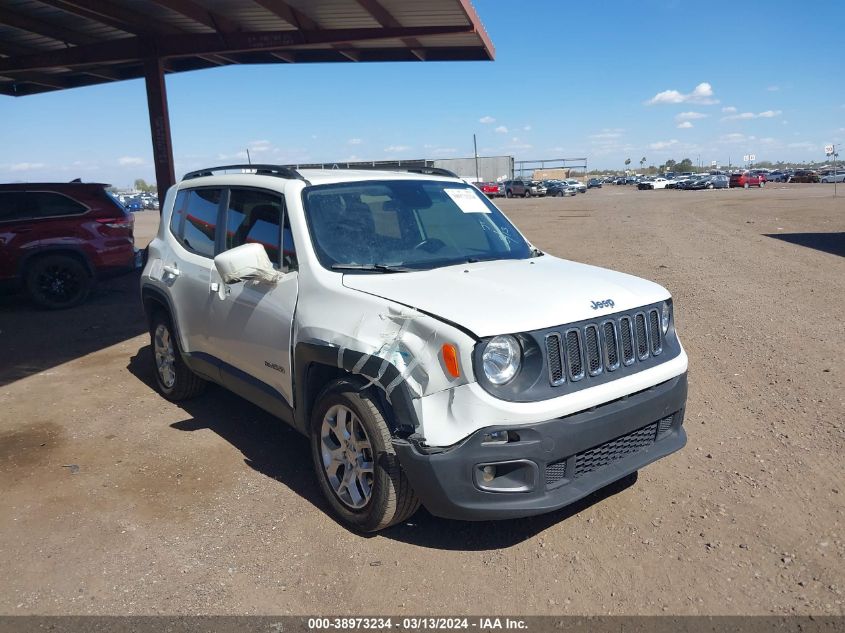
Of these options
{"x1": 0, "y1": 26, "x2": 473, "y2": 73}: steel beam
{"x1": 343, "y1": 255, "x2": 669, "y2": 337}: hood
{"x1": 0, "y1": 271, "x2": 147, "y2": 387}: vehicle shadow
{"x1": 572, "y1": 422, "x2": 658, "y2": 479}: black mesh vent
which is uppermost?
{"x1": 0, "y1": 26, "x2": 473, "y2": 73}: steel beam

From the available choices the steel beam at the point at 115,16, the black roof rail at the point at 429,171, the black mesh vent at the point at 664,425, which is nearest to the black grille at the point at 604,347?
the black mesh vent at the point at 664,425

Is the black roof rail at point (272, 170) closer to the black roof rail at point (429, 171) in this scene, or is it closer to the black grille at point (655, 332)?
the black roof rail at point (429, 171)

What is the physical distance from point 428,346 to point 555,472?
2.83ft

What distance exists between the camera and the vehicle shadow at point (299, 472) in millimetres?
3652

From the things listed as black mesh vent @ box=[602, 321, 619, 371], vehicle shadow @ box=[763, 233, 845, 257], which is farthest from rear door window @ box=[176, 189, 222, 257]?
vehicle shadow @ box=[763, 233, 845, 257]

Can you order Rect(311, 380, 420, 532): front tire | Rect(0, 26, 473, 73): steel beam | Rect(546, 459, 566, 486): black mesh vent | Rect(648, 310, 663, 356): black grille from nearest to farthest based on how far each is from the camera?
Rect(546, 459, 566, 486): black mesh vent < Rect(311, 380, 420, 532): front tire < Rect(648, 310, 663, 356): black grille < Rect(0, 26, 473, 73): steel beam

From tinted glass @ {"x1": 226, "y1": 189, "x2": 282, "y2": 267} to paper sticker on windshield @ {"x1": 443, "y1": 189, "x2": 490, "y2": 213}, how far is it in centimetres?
124

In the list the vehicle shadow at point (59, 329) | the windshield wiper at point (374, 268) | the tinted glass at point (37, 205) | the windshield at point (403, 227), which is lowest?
the vehicle shadow at point (59, 329)

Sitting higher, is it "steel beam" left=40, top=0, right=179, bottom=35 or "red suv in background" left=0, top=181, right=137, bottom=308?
"steel beam" left=40, top=0, right=179, bottom=35

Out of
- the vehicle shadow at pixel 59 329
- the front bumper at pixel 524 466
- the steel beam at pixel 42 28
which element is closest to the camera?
the front bumper at pixel 524 466

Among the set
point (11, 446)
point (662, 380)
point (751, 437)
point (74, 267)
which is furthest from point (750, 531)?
point (74, 267)

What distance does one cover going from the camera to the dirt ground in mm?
3139

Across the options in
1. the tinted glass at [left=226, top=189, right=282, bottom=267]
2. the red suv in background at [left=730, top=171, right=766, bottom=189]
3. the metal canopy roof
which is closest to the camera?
the tinted glass at [left=226, top=189, right=282, bottom=267]

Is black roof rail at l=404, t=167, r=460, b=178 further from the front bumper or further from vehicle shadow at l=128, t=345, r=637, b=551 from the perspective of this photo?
the front bumper
